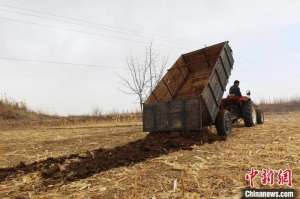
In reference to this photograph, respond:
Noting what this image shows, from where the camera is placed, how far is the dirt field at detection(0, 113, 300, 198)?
6426 millimetres

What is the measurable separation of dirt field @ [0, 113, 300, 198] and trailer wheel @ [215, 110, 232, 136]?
0.29m

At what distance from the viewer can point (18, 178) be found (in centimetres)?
805

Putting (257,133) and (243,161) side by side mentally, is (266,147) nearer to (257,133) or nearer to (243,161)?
(243,161)

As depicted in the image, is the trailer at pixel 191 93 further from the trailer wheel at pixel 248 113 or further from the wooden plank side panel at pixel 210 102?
the trailer wheel at pixel 248 113

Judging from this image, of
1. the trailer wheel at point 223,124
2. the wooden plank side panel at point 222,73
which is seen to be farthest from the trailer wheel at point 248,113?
the trailer wheel at point 223,124

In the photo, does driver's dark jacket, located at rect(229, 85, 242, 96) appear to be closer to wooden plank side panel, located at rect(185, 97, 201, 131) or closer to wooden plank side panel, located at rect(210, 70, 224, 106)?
wooden plank side panel, located at rect(210, 70, 224, 106)

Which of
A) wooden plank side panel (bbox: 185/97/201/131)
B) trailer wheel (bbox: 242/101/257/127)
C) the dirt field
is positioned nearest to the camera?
the dirt field

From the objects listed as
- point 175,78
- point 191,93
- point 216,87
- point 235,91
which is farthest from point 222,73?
point 235,91

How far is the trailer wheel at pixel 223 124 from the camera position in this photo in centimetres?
1193

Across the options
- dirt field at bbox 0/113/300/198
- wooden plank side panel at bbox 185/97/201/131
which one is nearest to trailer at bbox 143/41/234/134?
wooden plank side panel at bbox 185/97/201/131

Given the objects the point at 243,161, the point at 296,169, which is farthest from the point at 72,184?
the point at 296,169

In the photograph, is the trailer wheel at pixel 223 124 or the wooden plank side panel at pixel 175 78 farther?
the wooden plank side panel at pixel 175 78

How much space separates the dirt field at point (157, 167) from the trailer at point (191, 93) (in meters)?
0.50

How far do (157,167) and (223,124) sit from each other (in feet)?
15.1
